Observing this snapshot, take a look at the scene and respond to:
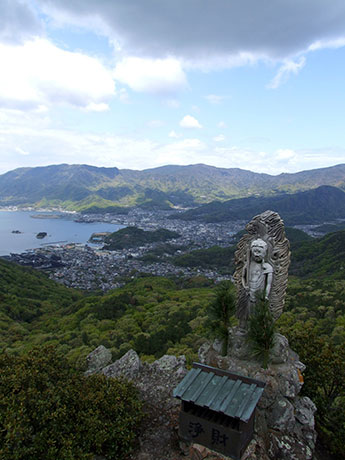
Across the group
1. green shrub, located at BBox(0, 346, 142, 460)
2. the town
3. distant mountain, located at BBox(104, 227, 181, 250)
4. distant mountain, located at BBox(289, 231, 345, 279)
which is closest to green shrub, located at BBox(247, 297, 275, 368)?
green shrub, located at BBox(0, 346, 142, 460)

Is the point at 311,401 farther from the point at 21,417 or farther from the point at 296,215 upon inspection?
the point at 296,215

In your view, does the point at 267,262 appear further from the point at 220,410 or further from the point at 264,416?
the point at 220,410

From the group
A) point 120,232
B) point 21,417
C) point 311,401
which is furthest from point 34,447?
point 120,232

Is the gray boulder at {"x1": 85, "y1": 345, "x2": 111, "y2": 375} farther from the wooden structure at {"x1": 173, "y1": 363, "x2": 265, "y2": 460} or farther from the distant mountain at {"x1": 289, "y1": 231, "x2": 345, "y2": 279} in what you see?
the distant mountain at {"x1": 289, "y1": 231, "x2": 345, "y2": 279}

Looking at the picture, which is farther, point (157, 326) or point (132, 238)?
point (132, 238)

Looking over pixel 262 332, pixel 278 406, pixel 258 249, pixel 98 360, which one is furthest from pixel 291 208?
pixel 278 406

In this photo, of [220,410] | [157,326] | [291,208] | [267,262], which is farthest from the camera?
[291,208]

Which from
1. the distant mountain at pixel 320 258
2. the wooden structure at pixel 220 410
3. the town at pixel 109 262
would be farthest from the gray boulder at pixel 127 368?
the town at pixel 109 262
